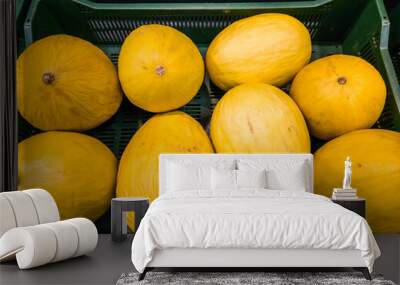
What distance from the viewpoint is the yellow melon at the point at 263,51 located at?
3518 mm

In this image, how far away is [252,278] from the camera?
2.67 meters

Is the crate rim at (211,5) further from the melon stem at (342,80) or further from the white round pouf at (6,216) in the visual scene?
the white round pouf at (6,216)

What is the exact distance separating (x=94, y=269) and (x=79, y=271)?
8 cm

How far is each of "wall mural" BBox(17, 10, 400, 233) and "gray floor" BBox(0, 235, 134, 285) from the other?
0.51m

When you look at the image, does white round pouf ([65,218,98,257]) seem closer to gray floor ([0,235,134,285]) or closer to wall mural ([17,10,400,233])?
gray floor ([0,235,134,285])

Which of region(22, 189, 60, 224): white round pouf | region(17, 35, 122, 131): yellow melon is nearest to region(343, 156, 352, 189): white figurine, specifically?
region(17, 35, 122, 131): yellow melon

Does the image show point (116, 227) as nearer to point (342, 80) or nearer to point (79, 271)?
point (79, 271)

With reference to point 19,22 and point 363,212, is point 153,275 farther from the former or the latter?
point 19,22

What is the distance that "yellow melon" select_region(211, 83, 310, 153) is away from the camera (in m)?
3.42

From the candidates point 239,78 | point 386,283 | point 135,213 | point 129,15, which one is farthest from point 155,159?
point 386,283

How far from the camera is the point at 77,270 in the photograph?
2.88 meters

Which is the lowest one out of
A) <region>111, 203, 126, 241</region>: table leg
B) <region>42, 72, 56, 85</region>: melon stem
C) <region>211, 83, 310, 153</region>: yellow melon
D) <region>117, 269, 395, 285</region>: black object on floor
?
<region>111, 203, 126, 241</region>: table leg

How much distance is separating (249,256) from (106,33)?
6.28 ft

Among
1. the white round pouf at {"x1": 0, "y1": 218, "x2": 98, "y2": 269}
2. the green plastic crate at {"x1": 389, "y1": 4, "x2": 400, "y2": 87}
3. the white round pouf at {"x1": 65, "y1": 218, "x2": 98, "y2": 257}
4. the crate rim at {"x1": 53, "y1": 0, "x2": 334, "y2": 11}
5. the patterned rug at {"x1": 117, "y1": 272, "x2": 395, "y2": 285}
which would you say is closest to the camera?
the patterned rug at {"x1": 117, "y1": 272, "x2": 395, "y2": 285}
